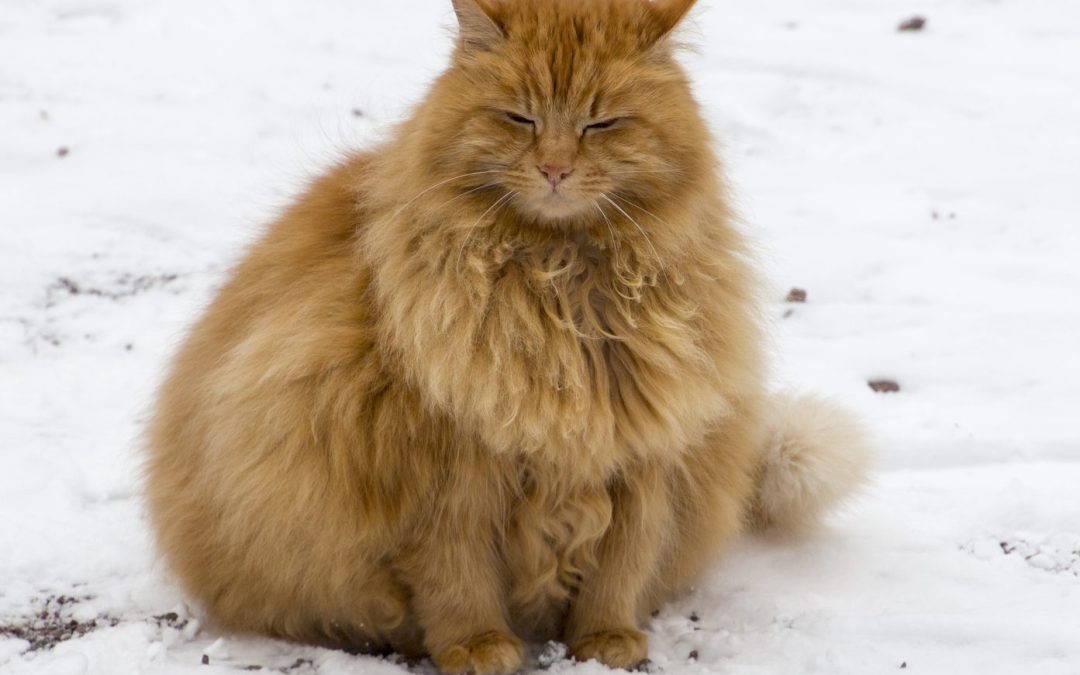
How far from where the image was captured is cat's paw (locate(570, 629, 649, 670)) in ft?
9.75

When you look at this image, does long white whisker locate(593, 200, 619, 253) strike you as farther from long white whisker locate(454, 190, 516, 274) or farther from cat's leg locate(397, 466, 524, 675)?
cat's leg locate(397, 466, 524, 675)

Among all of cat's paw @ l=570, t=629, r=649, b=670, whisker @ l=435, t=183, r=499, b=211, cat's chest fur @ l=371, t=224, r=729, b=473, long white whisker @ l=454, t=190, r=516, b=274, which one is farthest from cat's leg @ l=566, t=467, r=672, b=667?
whisker @ l=435, t=183, r=499, b=211

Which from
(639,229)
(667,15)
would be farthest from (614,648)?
(667,15)

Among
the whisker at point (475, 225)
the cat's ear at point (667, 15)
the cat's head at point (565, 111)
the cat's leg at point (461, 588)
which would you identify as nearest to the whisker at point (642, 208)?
the cat's head at point (565, 111)

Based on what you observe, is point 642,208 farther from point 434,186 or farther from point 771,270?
point 771,270

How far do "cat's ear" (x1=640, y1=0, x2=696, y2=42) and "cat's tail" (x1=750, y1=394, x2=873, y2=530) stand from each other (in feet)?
3.56

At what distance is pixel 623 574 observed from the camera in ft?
9.88

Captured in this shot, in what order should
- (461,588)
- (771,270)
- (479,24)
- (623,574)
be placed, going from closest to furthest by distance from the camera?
(479,24) → (461,588) → (623,574) → (771,270)

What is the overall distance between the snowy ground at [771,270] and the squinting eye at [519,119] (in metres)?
0.57

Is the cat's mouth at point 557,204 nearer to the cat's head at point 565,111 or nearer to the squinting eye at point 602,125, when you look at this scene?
the cat's head at point 565,111

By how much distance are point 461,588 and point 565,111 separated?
1.08m

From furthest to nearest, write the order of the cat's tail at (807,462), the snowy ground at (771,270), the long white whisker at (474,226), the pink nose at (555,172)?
1. the cat's tail at (807,462)
2. the snowy ground at (771,270)
3. the long white whisker at (474,226)
4. the pink nose at (555,172)

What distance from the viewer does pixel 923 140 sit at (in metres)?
5.98

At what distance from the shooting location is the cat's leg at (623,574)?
9.68 ft
